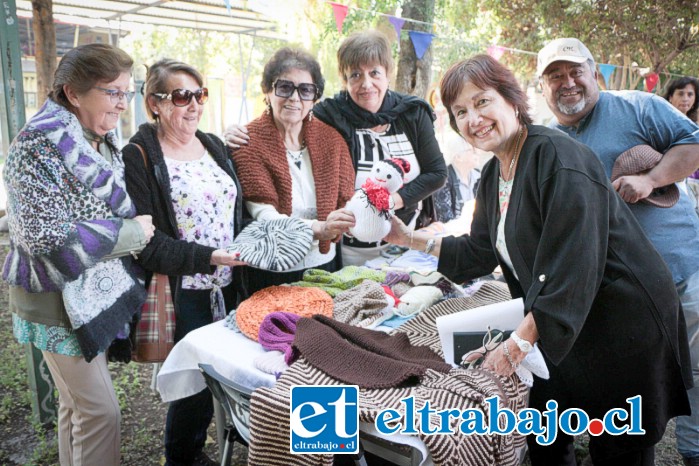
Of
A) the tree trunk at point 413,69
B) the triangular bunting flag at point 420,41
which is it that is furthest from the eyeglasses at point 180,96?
the tree trunk at point 413,69

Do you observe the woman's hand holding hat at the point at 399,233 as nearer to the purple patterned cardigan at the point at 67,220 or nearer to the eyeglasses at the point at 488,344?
the eyeglasses at the point at 488,344

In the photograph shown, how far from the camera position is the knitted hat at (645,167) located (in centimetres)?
238

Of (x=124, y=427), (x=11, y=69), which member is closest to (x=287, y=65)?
(x=11, y=69)

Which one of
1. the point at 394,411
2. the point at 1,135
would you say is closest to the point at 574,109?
the point at 394,411

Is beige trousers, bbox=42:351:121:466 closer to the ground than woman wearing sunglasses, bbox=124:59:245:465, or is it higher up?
closer to the ground

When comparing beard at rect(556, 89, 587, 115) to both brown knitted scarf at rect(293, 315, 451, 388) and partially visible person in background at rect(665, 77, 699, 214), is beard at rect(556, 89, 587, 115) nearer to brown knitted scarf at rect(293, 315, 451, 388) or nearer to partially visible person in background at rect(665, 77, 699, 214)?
brown knitted scarf at rect(293, 315, 451, 388)

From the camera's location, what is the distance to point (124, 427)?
330cm

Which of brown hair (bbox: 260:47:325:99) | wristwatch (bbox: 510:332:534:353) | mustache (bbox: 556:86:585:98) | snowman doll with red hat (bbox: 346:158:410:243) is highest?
brown hair (bbox: 260:47:325:99)

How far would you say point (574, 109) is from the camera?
2.56m

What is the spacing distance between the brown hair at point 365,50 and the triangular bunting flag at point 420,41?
2.62 meters

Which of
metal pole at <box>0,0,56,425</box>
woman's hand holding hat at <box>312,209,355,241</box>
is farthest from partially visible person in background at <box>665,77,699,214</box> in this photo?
metal pole at <box>0,0,56,425</box>

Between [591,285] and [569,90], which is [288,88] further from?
[591,285]

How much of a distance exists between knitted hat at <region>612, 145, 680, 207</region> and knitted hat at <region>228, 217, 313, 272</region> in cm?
142

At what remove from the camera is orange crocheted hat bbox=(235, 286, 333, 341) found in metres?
2.12
